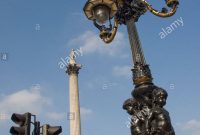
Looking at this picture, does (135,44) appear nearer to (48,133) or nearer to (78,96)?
(48,133)

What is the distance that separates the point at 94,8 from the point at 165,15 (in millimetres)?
1980

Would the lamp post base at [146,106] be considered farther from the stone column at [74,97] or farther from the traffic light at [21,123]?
the stone column at [74,97]

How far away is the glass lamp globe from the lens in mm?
10047

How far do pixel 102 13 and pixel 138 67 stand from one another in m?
1.84

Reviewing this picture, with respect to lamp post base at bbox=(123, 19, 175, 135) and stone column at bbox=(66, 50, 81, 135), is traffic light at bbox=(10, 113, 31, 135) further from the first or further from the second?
stone column at bbox=(66, 50, 81, 135)

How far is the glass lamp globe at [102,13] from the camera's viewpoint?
396 inches

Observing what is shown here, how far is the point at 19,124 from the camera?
7.71 metres

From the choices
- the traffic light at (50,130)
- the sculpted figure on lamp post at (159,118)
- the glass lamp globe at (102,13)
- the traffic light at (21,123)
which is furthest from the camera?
the glass lamp globe at (102,13)

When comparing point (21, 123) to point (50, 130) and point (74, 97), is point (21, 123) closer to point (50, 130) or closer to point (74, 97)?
point (50, 130)

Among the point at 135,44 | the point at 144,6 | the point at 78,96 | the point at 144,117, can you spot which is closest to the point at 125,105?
the point at 144,117

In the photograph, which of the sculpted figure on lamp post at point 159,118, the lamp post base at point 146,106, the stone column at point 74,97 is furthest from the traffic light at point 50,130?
the stone column at point 74,97

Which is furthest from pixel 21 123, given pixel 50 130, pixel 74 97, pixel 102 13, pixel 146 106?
pixel 74 97

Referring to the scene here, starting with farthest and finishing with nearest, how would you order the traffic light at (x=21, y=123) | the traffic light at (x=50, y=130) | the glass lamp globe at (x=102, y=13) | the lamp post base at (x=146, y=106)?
the glass lamp globe at (x=102, y=13)
the lamp post base at (x=146, y=106)
the traffic light at (x=50, y=130)
the traffic light at (x=21, y=123)

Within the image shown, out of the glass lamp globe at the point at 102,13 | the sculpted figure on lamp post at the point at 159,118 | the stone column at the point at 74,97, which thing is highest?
the stone column at the point at 74,97
